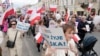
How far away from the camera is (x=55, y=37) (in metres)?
5.14

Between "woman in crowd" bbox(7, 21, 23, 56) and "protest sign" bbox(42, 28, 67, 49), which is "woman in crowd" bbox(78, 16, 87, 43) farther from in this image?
"protest sign" bbox(42, 28, 67, 49)

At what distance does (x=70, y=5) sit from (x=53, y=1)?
1209 centimetres

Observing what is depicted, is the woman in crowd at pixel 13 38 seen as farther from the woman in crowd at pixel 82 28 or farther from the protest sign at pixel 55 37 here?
the woman in crowd at pixel 82 28

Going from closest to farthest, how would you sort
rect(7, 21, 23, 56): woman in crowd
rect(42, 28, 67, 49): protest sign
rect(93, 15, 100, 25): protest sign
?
1. rect(42, 28, 67, 49): protest sign
2. rect(7, 21, 23, 56): woman in crowd
3. rect(93, 15, 100, 25): protest sign

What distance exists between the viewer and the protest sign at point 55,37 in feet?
16.7

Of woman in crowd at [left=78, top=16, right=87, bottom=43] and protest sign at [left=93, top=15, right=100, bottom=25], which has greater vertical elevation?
woman in crowd at [left=78, top=16, right=87, bottom=43]

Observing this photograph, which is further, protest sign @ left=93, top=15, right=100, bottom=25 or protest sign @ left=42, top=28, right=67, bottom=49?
protest sign @ left=93, top=15, right=100, bottom=25

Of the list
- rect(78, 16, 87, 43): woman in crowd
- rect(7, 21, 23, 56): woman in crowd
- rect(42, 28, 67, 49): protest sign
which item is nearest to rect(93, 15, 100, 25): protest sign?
rect(78, 16, 87, 43): woman in crowd

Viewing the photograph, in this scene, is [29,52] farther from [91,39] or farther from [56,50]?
[56,50]

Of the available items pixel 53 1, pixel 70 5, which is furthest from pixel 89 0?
pixel 53 1

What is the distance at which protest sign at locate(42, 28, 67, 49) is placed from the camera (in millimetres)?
5078

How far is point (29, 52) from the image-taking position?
44.4 ft

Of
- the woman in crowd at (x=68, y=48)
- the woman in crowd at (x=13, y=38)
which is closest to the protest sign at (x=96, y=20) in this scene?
the woman in crowd at (x=13, y=38)

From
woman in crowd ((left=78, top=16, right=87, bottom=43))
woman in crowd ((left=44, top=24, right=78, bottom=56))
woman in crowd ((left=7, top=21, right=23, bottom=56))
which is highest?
woman in crowd ((left=44, top=24, right=78, bottom=56))
